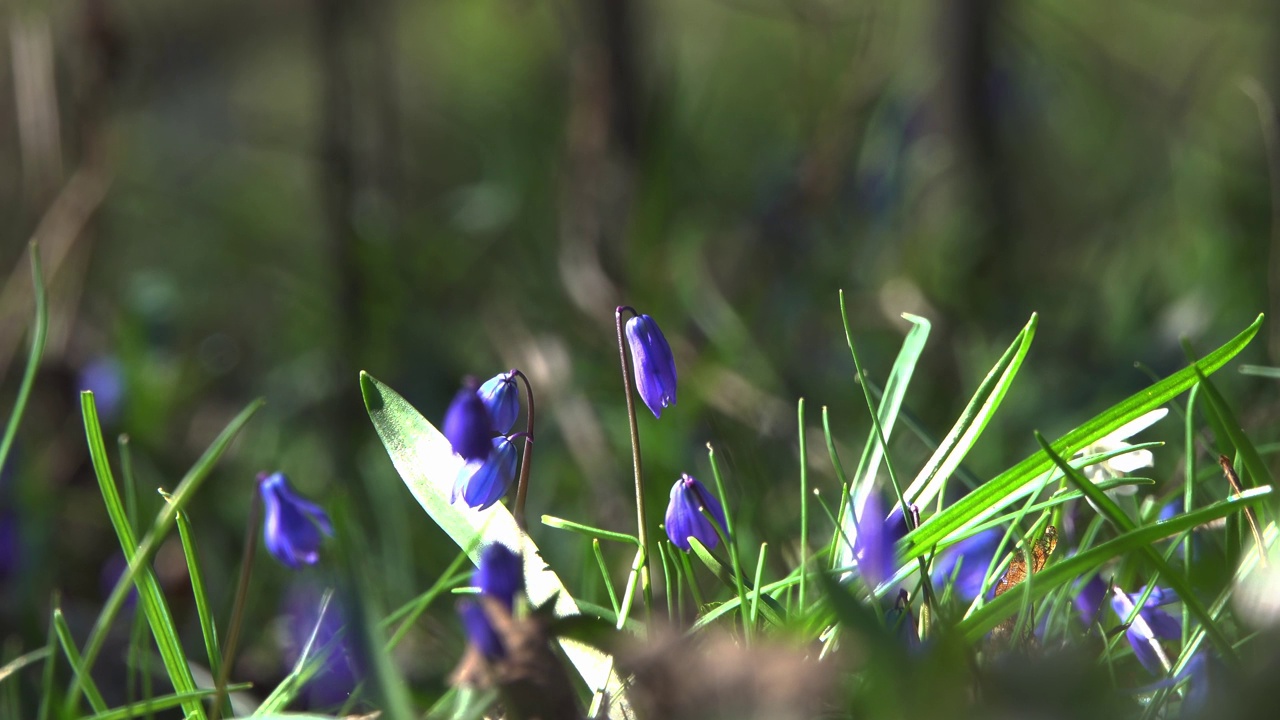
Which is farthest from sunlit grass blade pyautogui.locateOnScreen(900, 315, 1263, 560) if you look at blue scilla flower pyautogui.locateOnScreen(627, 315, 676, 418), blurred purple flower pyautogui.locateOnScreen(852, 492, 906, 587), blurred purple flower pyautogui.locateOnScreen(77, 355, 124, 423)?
blurred purple flower pyautogui.locateOnScreen(77, 355, 124, 423)

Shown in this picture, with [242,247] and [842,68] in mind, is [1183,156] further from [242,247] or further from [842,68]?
[242,247]

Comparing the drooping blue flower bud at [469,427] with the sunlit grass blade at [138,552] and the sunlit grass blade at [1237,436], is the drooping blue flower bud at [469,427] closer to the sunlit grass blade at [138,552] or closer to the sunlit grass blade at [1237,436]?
the sunlit grass blade at [138,552]

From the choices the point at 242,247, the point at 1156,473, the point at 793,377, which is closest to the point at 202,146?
the point at 242,247

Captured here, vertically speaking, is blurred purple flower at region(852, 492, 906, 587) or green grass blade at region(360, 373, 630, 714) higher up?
blurred purple flower at region(852, 492, 906, 587)

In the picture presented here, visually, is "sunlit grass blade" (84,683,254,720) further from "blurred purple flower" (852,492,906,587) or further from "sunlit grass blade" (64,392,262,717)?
"blurred purple flower" (852,492,906,587)

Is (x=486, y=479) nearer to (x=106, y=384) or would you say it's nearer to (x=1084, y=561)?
(x=1084, y=561)

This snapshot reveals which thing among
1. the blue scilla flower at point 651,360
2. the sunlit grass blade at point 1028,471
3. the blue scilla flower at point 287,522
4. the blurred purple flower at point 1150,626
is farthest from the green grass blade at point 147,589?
the blurred purple flower at point 1150,626

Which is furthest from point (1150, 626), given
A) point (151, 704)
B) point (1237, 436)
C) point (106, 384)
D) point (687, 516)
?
point (106, 384)
